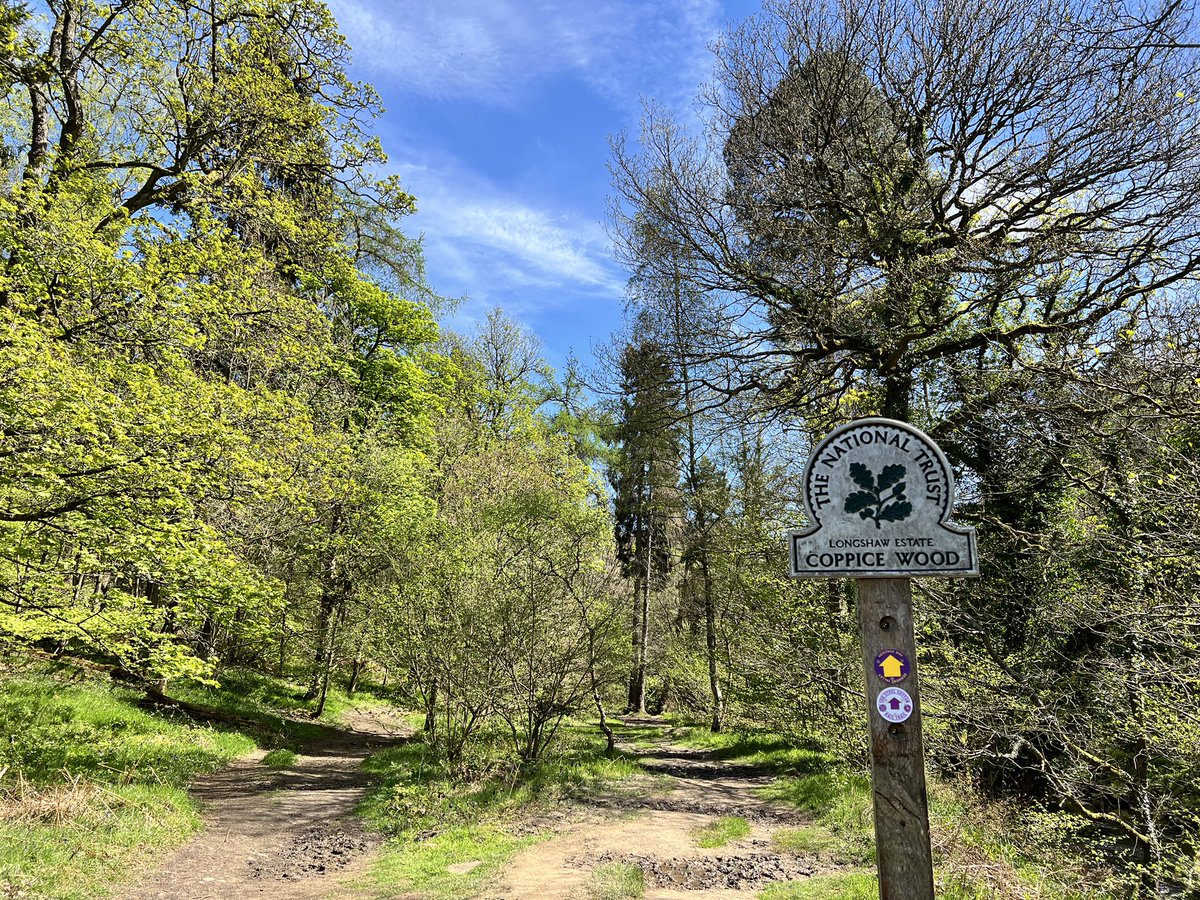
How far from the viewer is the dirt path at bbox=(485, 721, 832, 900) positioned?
5648mm

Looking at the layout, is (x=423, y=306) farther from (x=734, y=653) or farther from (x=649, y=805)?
(x=649, y=805)

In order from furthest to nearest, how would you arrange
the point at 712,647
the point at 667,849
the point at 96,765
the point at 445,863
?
the point at 712,647, the point at 96,765, the point at 667,849, the point at 445,863

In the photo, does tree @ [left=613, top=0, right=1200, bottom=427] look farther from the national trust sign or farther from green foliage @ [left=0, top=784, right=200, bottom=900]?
green foliage @ [left=0, top=784, right=200, bottom=900]

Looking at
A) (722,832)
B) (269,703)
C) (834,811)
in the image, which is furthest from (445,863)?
(269,703)

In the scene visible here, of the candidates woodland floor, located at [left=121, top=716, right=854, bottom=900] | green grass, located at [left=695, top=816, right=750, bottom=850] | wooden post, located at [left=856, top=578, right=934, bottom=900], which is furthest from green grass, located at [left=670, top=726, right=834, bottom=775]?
wooden post, located at [left=856, top=578, right=934, bottom=900]

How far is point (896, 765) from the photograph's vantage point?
9.52 feet

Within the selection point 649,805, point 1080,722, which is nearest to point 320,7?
point 649,805

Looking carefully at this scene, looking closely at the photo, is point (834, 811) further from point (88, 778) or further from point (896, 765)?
point (88, 778)

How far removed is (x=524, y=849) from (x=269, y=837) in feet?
10.4

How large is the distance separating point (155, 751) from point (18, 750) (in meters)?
1.84

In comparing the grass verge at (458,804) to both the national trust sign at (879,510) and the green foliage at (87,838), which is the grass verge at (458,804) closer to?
the green foliage at (87,838)

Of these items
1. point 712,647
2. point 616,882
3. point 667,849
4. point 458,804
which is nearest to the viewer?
point 616,882

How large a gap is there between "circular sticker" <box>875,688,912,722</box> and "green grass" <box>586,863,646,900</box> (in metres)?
3.49

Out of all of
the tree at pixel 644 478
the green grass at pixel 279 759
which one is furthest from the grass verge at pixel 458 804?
the tree at pixel 644 478
